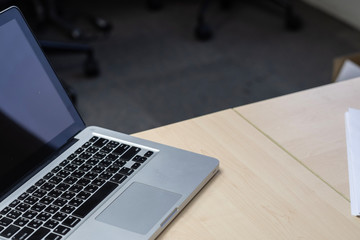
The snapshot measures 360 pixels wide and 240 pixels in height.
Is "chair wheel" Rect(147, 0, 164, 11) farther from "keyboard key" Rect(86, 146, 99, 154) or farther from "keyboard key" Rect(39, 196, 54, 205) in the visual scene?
"keyboard key" Rect(39, 196, 54, 205)

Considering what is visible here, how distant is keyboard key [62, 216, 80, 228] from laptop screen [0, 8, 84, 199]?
0.39ft

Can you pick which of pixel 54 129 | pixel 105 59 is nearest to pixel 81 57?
pixel 105 59

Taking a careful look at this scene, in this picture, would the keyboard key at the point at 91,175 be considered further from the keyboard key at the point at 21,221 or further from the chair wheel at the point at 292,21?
the chair wheel at the point at 292,21

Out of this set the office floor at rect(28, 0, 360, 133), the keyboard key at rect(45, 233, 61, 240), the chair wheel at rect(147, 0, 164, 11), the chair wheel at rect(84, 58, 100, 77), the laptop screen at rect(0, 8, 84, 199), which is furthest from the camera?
the chair wheel at rect(147, 0, 164, 11)

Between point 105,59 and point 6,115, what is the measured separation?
5.97 feet

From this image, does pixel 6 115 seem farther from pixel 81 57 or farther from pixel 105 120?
pixel 81 57

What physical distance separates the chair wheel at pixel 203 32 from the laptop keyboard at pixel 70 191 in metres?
1.89

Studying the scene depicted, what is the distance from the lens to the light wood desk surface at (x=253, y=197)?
71 cm

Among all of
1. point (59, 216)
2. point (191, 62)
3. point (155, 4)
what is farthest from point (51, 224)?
point (155, 4)

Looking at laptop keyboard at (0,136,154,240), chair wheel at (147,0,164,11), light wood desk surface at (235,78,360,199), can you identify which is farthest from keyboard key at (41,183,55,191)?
chair wheel at (147,0,164,11)

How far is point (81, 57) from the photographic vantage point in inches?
103

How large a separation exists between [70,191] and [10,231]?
101mm

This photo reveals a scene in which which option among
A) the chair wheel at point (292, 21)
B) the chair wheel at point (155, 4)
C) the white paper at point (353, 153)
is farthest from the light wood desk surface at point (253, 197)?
the chair wheel at point (155, 4)

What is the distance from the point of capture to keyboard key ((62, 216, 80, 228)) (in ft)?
2.33
